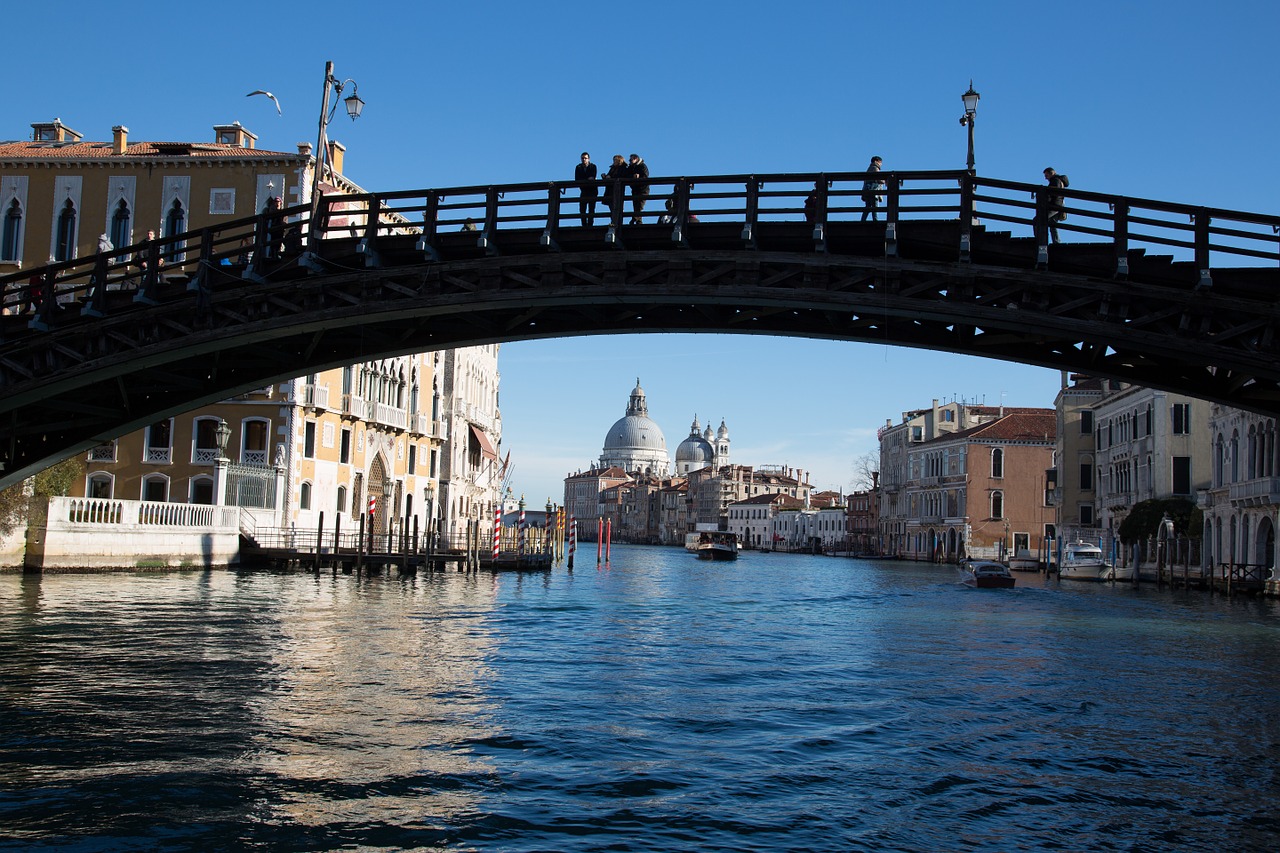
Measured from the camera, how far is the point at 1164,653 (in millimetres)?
20156

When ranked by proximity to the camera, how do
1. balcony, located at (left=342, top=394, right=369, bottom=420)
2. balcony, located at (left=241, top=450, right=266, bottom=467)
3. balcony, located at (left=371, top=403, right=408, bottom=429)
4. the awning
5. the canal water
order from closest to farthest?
the canal water < balcony, located at (left=241, top=450, right=266, bottom=467) < balcony, located at (left=342, top=394, right=369, bottom=420) < balcony, located at (left=371, top=403, right=408, bottom=429) < the awning

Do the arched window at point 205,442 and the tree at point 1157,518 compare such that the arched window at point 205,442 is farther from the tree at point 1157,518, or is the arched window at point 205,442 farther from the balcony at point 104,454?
the tree at point 1157,518

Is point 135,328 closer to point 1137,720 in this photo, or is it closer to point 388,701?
point 388,701

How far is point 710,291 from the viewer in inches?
558

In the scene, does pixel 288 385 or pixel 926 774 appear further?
pixel 288 385

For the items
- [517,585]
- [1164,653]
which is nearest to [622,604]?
[517,585]

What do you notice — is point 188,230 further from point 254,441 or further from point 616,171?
point 616,171

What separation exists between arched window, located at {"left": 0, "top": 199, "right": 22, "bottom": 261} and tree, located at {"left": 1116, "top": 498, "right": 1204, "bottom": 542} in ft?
137

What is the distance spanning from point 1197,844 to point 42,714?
9938mm

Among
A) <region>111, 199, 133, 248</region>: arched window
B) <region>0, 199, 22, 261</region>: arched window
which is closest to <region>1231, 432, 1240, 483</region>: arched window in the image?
<region>111, 199, 133, 248</region>: arched window

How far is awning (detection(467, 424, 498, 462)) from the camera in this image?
2614 inches

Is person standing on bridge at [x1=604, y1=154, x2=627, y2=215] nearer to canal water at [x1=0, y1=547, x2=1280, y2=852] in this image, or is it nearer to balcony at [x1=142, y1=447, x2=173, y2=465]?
canal water at [x1=0, y1=547, x2=1280, y2=852]

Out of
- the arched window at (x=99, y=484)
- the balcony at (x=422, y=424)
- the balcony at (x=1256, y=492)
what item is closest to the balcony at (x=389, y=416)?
the balcony at (x=422, y=424)

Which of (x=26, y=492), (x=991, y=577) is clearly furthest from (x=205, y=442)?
(x=991, y=577)
